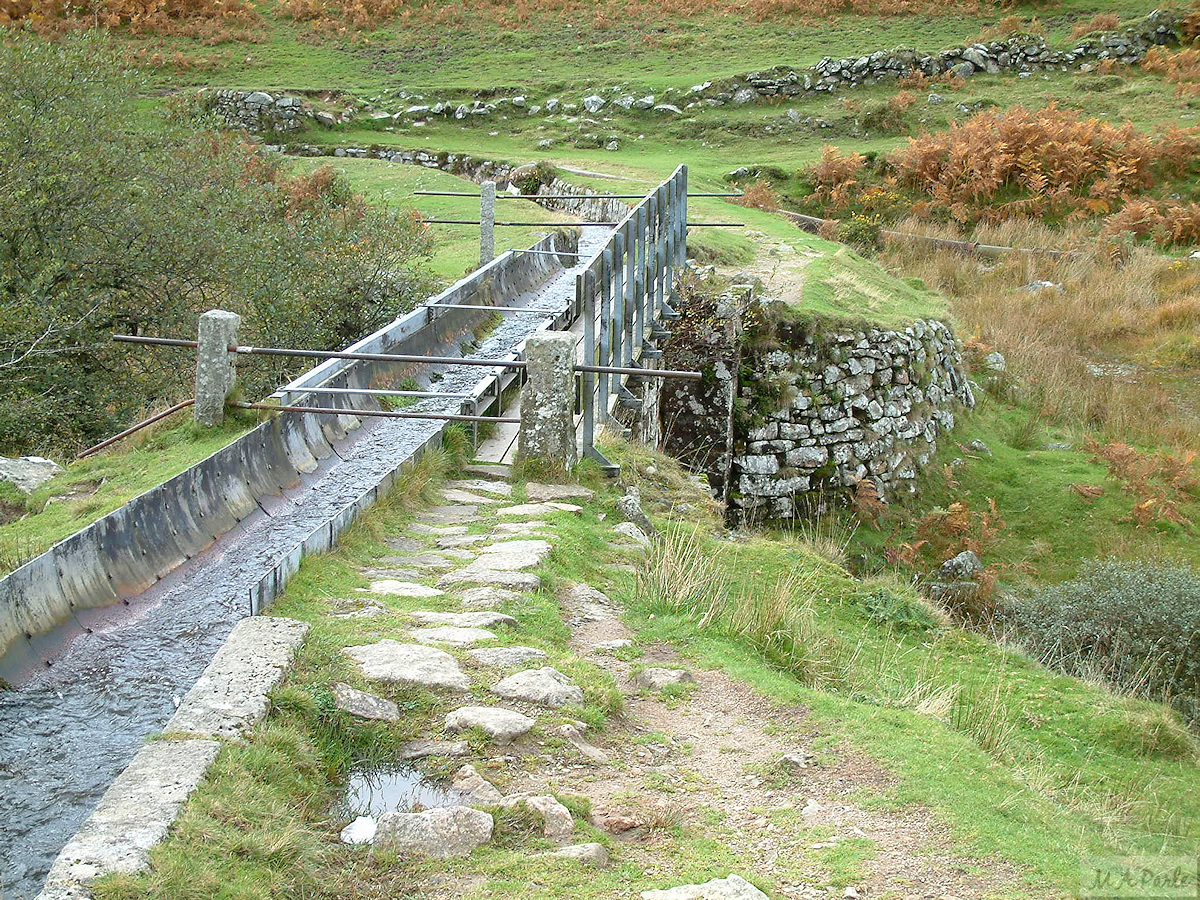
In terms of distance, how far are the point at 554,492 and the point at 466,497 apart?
658mm

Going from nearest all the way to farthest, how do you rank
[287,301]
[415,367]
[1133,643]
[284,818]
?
[284,818], [1133,643], [415,367], [287,301]

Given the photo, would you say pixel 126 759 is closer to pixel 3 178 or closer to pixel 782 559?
pixel 782 559

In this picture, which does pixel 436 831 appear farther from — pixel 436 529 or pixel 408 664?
pixel 436 529

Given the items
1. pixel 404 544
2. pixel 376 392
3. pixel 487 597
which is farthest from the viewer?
pixel 376 392

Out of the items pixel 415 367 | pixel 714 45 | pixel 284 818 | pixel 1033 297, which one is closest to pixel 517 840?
pixel 284 818

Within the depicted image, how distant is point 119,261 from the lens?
43.9 ft

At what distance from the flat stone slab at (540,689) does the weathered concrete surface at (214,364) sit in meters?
4.57

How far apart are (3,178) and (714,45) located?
28.0 m

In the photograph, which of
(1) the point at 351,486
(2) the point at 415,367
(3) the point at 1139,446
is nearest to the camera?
(1) the point at 351,486

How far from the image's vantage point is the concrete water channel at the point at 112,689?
14.3ft

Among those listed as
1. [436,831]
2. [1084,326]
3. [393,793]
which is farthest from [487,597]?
[1084,326]

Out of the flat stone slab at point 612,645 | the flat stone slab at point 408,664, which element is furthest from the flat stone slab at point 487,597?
the flat stone slab at point 408,664

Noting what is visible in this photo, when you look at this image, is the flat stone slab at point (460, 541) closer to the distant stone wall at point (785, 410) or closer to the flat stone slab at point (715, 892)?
the flat stone slab at point (715, 892)

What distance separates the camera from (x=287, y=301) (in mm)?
13219
